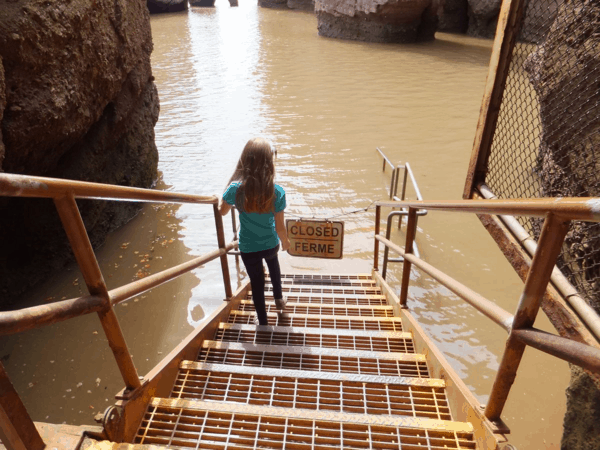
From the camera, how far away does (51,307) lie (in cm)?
122

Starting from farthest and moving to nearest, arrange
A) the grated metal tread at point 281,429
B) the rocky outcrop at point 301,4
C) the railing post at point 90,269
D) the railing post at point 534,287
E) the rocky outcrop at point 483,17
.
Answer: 1. the rocky outcrop at point 301,4
2. the rocky outcrop at point 483,17
3. the grated metal tread at point 281,429
4. the railing post at point 90,269
5. the railing post at point 534,287

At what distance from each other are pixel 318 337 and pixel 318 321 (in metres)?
0.41

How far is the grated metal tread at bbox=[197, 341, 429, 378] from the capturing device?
7.97ft

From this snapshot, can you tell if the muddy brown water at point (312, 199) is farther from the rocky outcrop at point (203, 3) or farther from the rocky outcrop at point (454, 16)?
the rocky outcrop at point (203, 3)

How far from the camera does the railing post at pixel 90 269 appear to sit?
4.28ft

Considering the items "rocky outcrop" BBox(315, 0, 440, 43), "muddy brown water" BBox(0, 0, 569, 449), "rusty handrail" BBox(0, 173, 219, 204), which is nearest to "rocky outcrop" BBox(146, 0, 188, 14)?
"rocky outcrop" BBox(315, 0, 440, 43)

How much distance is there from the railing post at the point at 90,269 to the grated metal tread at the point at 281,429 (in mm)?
267

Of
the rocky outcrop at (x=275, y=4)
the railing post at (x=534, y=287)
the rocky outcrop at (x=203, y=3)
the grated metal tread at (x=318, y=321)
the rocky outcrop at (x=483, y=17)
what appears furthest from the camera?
the rocky outcrop at (x=203, y=3)

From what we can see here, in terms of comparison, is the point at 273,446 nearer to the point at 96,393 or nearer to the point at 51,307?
the point at 51,307

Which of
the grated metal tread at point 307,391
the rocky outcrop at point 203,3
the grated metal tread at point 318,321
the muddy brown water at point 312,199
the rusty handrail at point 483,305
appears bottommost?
the muddy brown water at point 312,199

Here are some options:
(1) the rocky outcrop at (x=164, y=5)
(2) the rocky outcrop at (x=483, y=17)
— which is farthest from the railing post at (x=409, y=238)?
(1) the rocky outcrop at (x=164, y=5)

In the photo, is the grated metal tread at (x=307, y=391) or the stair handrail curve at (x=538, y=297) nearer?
the stair handrail curve at (x=538, y=297)

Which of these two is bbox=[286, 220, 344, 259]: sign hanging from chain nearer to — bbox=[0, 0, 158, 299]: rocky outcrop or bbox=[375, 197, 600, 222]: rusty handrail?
bbox=[375, 197, 600, 222]: rusty handrail

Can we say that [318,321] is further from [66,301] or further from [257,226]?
[66,301]
